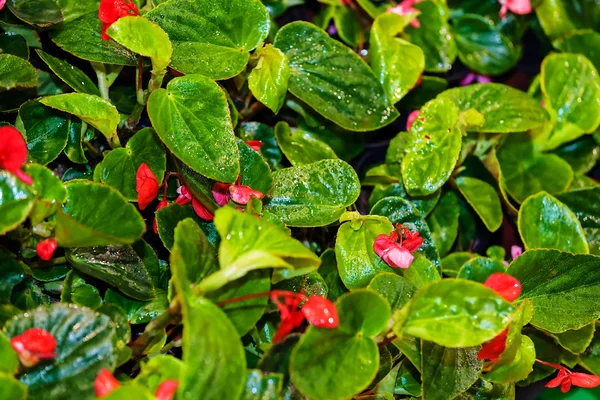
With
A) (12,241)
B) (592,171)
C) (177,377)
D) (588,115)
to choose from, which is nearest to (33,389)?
(177,377)

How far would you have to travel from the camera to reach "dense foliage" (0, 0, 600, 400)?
600mm

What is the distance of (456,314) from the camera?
2.06 feet

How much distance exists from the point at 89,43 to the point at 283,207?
0.31m

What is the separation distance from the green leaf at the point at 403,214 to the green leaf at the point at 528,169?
21cm

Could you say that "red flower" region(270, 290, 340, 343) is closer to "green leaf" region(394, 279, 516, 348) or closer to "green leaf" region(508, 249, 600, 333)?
"green leaf" region(394, 279, 516, 348)

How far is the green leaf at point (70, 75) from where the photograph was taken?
0.79m

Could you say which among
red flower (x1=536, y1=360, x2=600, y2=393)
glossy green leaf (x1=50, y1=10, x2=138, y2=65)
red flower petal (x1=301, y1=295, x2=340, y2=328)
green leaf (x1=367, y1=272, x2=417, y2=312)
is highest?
glossy green leaf (x1=50, y1=10, x2=138, y2=65)

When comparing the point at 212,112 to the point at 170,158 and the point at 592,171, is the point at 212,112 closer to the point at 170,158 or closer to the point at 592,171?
the point at 170,158

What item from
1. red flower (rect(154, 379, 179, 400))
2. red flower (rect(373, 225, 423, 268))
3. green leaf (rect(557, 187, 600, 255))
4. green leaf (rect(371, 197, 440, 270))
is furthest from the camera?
green leaf (rect(557, 187, 600, 255))

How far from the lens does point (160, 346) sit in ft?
2.28

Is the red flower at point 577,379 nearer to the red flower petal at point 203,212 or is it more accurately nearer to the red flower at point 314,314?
the red flower at point 314,314

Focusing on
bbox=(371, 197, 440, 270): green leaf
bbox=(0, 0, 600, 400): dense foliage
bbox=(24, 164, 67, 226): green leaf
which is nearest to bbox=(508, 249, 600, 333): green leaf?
bbox=(0, 0, 600, 400): dense foliage

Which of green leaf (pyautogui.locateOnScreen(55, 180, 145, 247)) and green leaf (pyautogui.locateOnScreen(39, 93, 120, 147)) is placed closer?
green leaf (pyautogui.locateOnScreen(55, 180, 145, 247))

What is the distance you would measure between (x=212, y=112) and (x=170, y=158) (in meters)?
0.12
